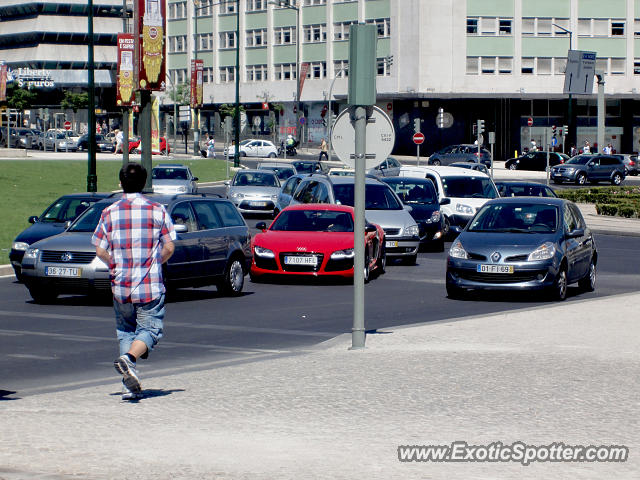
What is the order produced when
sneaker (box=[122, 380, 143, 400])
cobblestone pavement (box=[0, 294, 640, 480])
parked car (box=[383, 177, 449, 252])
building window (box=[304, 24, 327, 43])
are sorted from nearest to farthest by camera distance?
cobblestone pavement (box=[0, 294, 640, 480]) → sneaker (box=[122, 380, 143, 400]) → parked car (box=[383, 177, 449, 252]) → building window (box=[304, 24, 327, 43])

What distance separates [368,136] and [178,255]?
6.12 meters

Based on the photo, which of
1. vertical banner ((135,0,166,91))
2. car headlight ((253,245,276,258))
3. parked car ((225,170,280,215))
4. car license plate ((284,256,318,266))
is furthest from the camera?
parked car ((225,170,280,215))

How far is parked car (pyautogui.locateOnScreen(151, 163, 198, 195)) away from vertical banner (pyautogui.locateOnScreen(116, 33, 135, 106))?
8.95 feet

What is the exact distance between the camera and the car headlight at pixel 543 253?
61.5 ft

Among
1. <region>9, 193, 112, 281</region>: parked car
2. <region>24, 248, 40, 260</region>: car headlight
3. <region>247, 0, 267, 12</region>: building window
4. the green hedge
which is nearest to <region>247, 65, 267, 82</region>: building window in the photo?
<region>247, 0, 267, 12</region>: building window

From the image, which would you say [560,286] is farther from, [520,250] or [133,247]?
[133,247]

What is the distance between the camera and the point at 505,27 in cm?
10019

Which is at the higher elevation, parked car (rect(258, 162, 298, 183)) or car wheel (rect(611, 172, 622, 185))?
parked car (rect(258, 162, 298, 183))

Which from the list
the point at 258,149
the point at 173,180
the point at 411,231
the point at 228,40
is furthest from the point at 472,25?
the point at 411,231

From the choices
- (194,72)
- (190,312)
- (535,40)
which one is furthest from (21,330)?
(535,40)

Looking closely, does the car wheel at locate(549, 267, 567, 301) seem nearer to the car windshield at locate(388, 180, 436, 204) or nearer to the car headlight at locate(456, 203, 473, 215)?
the car windshield at locate(388, 180, 436, 204)

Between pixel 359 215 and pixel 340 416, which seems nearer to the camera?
pixel 340 416

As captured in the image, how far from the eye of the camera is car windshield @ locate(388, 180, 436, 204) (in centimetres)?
3036

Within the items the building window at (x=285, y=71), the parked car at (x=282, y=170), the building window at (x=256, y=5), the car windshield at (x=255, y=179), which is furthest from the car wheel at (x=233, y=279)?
the building window at (x=256, y=5)
